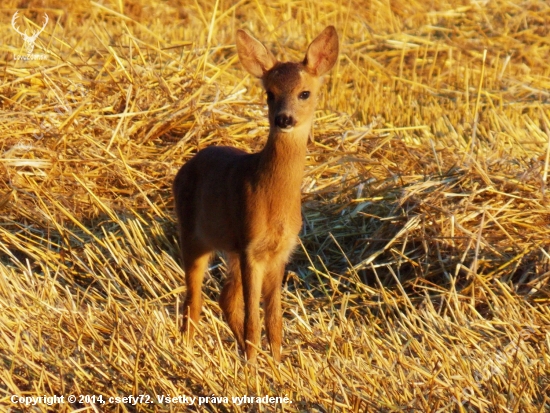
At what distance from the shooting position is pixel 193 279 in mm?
6371

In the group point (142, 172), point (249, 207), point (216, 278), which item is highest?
point (249, 207)

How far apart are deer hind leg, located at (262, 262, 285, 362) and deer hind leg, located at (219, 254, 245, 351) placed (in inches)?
9.4

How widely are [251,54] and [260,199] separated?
0.97 m

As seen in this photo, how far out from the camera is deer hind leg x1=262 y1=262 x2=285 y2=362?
5758mm

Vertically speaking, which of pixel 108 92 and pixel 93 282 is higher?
pixel 108 92

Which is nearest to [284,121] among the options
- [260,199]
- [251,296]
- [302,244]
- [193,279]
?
[260,199]

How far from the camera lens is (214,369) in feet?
16.6

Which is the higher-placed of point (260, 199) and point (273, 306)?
point (260, 199)

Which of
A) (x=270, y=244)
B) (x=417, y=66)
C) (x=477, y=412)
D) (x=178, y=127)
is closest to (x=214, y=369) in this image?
(x=270, y=244)

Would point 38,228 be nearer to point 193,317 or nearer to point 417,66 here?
point 193,317

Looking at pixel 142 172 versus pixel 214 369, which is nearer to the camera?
pixel 214 369

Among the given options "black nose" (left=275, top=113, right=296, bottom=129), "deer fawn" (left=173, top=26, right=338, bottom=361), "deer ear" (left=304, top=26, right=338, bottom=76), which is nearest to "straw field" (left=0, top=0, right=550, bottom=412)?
"deer fawn" (left=173, top=26, right=338, bottom=361)

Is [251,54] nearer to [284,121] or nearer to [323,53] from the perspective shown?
[323,53]

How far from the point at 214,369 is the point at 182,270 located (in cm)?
208
